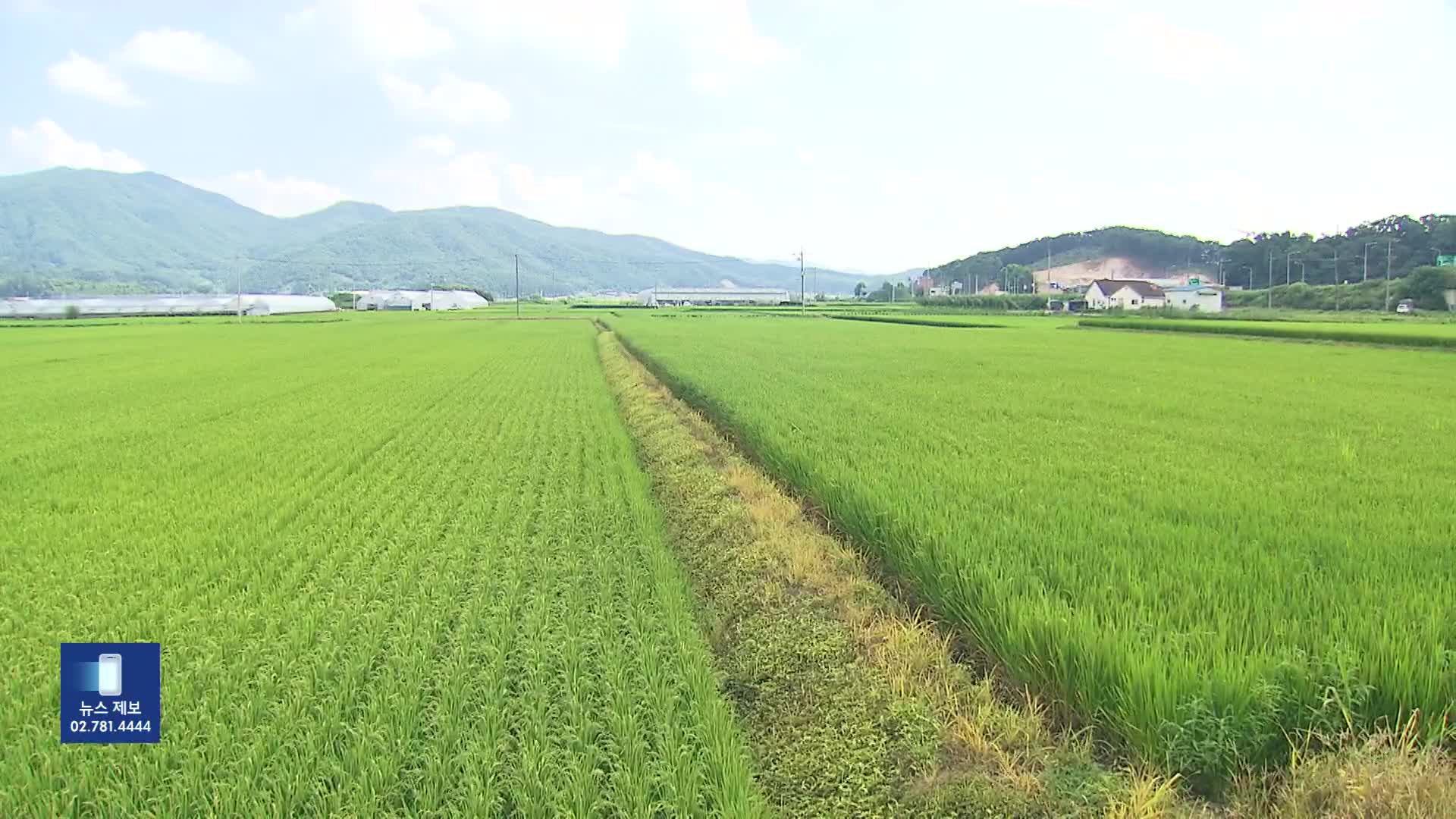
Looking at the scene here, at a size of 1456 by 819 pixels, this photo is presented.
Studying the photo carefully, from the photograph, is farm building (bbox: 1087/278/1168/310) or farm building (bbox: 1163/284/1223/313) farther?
farm building (bbox: 1087/278/1168/310)

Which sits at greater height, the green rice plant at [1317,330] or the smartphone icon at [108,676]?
the green rice plant at [1317,330]

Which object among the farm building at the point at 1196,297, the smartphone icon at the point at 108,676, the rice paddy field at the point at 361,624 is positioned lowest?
the rice paddy field at the point at 361,624

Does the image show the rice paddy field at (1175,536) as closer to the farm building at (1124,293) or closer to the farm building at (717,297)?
the farm building at (1124,293)

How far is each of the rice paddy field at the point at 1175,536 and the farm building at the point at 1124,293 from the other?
292ft

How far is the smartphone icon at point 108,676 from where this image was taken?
314cm

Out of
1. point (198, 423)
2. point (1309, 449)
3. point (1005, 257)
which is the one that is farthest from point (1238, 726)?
point (1005, 257)

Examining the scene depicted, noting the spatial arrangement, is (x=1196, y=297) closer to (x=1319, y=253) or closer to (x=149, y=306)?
(x=1319, y=253)

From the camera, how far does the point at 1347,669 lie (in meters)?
2.94

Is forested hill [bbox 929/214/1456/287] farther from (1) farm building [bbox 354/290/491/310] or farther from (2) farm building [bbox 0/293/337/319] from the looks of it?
(2) farm building [bbox 0/293/337/319]
